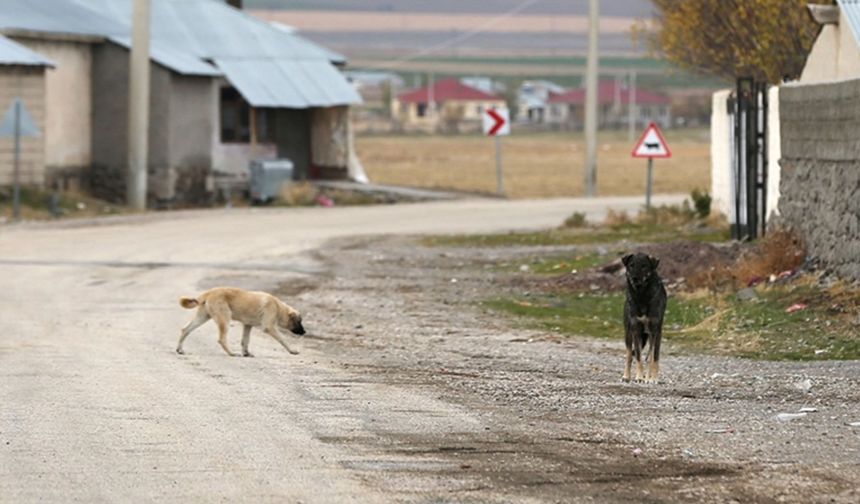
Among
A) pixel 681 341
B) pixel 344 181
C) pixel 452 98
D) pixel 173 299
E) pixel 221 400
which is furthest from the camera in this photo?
pixel 452 98

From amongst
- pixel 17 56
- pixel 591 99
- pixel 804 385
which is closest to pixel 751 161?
pixel 804 385

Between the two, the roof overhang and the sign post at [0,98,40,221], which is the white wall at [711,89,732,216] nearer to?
the roof overhang

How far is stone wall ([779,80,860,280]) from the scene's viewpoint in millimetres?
19078

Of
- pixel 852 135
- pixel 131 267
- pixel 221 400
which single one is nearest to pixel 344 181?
pixel 131 267

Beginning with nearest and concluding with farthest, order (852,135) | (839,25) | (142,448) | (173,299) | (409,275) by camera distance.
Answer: (142,448) < (852,135) < (173,299) < (839,25) < (409,275)

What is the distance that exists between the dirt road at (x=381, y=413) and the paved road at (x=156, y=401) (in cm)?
3

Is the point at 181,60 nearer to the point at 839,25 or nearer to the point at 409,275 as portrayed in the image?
the point at 409,275

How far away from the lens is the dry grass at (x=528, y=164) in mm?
59969

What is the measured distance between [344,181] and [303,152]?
4.97 feet

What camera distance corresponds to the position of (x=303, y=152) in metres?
48.6

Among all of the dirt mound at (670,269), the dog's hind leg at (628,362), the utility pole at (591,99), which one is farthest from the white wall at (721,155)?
the utility pole at (591,99)

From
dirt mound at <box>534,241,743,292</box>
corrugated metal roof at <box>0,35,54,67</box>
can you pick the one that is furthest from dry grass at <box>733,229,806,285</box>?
corrugated metal roof at <box>0,35,54,67</box>

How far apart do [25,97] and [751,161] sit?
18.6m

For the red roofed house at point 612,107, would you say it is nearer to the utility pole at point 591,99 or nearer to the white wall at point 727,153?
the utility pole at point 591,99
